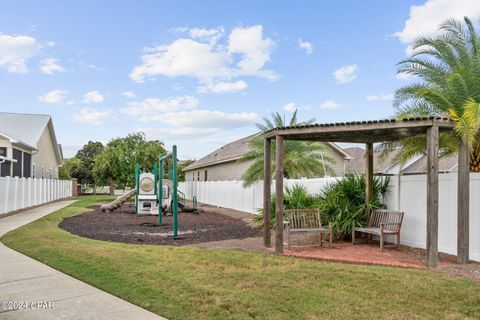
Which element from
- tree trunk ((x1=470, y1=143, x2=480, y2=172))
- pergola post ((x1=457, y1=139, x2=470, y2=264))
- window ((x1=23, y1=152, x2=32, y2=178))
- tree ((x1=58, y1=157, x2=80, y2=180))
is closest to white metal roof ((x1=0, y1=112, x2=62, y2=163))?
window ((x1=23, y1=152, x2=32, y2=178))

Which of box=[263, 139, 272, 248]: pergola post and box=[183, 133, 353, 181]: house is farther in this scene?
box=[183, 133, 353, 181]: house

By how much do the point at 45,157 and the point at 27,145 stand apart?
9302 millimetres

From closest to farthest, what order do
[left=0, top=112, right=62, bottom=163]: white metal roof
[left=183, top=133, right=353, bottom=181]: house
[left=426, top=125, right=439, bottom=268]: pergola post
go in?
1. [left=426, top=125, right=439, bottom=268]: pergola post
2. [left=183, top=133, right=353, bottom=181]: house
3. [left=0, top=112, right=62, bottom=163]: white metal roof

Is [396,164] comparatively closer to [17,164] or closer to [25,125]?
[17,164]

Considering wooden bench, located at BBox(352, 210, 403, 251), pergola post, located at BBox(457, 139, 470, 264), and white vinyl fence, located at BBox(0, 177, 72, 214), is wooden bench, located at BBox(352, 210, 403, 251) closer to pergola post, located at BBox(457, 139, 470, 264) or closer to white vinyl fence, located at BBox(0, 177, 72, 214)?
pergola post, located at BBox(457, 139, 470, 264)

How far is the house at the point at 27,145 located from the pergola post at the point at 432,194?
72.0ft

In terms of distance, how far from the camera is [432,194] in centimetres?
759

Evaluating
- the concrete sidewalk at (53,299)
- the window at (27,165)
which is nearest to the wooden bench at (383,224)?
the concrete sidewalk at (53,299)

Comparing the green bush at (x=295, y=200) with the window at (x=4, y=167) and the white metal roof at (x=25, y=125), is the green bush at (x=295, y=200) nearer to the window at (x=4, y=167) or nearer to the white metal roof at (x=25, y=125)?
the window at (x=4, y=167)

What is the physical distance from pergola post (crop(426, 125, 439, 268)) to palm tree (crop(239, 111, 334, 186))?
11649 millimetres

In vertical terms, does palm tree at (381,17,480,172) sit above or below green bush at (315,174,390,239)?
above

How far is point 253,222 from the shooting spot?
15.0 metres

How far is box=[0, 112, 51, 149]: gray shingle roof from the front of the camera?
2915cm

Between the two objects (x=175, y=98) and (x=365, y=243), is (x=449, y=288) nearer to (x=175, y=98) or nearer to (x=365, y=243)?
(x=365, y=243)
